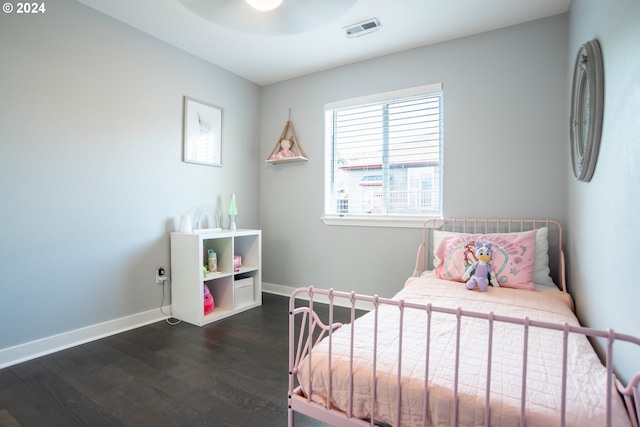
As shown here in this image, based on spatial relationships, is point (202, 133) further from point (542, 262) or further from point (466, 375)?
point (542, 262)

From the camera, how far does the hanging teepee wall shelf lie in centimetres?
345

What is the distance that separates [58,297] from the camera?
2.17m

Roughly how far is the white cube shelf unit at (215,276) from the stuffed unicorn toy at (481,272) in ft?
6.38

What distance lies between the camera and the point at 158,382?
1758 millimetres

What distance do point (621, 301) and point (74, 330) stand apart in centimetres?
307

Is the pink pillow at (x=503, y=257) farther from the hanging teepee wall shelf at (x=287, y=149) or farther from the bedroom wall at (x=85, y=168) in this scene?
the bedroom wall at (x=85, y=168)

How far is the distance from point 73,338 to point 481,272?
9.30 feet

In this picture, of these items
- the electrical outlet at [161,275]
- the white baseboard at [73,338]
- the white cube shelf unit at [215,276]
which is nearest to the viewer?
the white baseboard at [73,338]

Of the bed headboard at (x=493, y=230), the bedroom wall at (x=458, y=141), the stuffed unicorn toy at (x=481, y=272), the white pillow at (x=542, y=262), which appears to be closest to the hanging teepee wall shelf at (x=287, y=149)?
the bedroom wall at (x=458, y=141)

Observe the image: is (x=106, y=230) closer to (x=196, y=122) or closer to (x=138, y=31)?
(x=196, y=122)

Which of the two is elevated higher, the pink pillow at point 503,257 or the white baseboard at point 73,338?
the pink pillow at point 503,257

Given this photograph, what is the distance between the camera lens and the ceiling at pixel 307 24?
161 centimetres

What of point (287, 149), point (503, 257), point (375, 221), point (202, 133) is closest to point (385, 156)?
point (375, 221)

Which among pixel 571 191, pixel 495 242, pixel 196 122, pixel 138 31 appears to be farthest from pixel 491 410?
pixel 138 31
